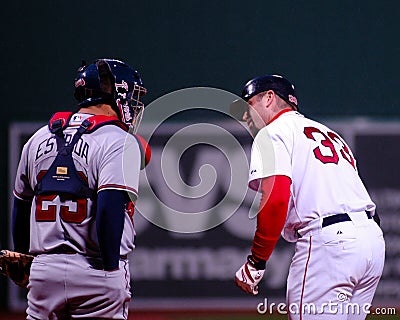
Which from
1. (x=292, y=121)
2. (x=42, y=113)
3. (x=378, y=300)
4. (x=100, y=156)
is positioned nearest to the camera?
(x=100, y=156)

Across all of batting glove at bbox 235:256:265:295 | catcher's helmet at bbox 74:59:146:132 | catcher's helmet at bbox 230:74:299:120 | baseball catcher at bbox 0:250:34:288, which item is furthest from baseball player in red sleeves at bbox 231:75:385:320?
baseball catcher at bbox 0:250:34:288

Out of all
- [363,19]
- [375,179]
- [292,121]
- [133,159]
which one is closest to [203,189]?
[375,179]

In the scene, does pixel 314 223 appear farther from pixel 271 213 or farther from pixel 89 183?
pixel 89 183

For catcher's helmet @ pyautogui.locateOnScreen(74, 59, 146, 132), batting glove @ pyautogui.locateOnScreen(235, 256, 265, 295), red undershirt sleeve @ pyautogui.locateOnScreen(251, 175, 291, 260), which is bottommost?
batting glove @ pyautogui.locateOnScreen(235, 256, 265, 295)

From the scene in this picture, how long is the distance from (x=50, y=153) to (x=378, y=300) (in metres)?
4.64

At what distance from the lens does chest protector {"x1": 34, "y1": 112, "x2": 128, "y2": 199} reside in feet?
9.55

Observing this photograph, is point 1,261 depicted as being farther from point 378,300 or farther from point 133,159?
point 378,300

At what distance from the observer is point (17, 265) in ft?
10.6

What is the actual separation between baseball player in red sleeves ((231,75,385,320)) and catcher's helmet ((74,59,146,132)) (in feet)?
2.23

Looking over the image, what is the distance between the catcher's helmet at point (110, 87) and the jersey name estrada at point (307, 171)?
2.19ft

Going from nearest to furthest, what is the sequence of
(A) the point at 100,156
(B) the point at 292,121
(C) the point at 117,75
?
(A) the point at 100,156, (C) the point at 117,75, (B) the point at 292,121

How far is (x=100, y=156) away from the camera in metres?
2.92

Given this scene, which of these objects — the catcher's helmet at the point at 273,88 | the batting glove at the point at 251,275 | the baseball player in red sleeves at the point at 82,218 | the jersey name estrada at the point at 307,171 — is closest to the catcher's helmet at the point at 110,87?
the baseball player in red sleeves at the point at 82,218

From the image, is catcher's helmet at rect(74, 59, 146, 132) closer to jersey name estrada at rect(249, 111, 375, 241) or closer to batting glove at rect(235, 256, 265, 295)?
jersey name estrada at rect(249, 111, 375, 241)
